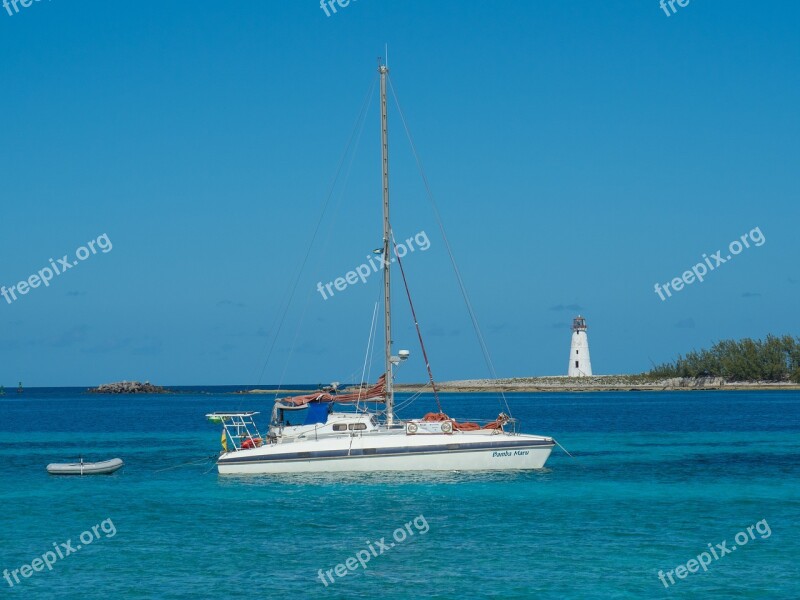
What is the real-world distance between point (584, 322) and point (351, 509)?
149 m

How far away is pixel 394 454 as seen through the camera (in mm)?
39938

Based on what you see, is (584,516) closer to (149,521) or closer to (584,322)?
(149,521)

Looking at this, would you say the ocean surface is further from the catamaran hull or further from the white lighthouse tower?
the white lighthouse tower

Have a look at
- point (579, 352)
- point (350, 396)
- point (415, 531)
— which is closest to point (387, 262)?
point (350, 396)

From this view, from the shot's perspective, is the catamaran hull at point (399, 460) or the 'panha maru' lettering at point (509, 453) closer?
the catamaran hull at point (399, 460)

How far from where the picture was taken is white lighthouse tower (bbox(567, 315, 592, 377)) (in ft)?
589

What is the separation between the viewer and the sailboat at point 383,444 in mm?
40031

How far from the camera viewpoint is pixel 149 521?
32188mm

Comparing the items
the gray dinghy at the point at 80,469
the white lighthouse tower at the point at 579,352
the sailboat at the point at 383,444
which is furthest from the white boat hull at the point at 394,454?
the white lighthouse tower at the point at 579,352

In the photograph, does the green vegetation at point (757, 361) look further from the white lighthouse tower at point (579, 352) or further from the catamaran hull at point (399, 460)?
the catamaran hull at point (399, 460)

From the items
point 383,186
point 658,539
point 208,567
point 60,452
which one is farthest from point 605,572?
point 60,452

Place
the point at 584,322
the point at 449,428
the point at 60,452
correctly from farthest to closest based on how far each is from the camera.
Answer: the point at 584,322 → the point at 60,452 → the point at 449,428

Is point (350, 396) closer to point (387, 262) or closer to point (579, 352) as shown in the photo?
point (387, 262)

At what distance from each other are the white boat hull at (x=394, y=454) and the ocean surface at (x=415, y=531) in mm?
522
